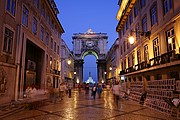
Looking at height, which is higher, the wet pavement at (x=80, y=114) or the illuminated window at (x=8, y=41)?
the illuminated window at (x=8, y=41)

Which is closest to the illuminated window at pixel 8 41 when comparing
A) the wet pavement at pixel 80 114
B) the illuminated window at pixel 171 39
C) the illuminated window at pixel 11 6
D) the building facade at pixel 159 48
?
the illuminated window at pixel 11 6

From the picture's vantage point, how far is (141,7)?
1858cm

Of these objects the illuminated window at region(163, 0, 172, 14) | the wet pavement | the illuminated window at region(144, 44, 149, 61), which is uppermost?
the illuminated window at region(163, 0, 172, 14)

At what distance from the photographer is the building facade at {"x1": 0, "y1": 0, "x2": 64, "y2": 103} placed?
1231 cm

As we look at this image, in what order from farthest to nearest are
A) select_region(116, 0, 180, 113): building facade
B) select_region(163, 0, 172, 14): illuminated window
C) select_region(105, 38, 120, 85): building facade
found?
select_region(105, 38, 120, 85): building facade → select_region(163, 0, 172, 14): illuminated window → select_region(116, 0, 180, 113): building facade

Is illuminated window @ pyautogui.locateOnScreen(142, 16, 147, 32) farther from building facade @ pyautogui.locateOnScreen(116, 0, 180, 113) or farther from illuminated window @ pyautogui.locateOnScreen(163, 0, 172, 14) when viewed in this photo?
illuminated window @ pyautogui.locateOnScreen(163, 0, 172, 14)

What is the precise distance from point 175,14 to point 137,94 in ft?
26.0

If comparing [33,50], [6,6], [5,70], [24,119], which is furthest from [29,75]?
[24,119]

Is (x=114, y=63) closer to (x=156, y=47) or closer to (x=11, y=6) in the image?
(x=156, y=47)

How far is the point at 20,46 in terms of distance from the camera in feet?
48.5

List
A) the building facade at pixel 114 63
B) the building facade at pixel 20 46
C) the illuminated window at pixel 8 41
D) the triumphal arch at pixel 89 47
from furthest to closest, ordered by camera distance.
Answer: the triumphal arch at pixel 89 47, the building facade at pixel 114 63, the illuminated window at pixel 8 41, the building facade at pixel 20 46

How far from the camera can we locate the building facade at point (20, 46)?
40.4ft

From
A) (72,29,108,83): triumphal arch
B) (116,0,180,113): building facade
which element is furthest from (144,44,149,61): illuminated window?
(72,29,108,83): triumphal arch

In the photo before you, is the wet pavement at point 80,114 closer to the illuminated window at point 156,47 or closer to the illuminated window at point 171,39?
the illuminated window at point 171,39
